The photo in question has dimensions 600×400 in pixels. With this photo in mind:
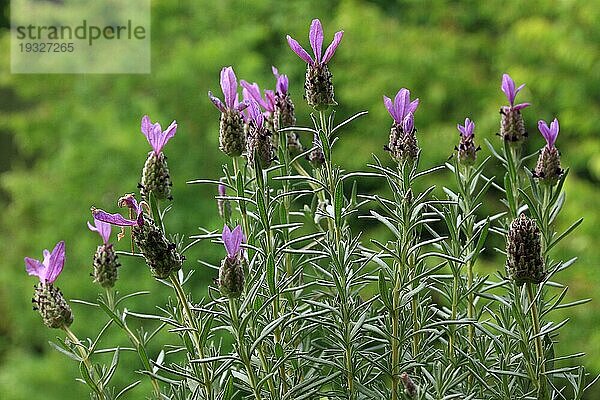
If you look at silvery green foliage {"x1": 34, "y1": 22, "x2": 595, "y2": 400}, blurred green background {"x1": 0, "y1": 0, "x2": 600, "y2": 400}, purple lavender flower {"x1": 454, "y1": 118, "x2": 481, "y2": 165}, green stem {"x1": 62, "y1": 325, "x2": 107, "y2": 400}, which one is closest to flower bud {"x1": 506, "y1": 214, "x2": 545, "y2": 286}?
silvery green foliage {"x1": 34, "y1": 22, "x2": 595, "y2": 400}

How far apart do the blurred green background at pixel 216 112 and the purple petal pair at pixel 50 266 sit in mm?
1714

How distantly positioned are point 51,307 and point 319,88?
0.87ft

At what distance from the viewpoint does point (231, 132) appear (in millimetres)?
643

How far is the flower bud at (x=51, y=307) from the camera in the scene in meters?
0.66

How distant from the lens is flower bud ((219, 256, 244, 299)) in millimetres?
562

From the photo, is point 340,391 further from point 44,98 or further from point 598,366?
point 44,98

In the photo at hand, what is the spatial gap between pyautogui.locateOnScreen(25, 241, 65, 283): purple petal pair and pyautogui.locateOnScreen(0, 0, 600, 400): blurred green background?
1714 mm

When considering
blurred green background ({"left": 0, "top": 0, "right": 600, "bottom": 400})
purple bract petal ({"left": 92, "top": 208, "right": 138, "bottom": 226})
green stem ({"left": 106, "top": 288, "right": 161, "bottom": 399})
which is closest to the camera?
purple bract petal ({"left": 92, "top": 208, "right": 138, "bottom": 226})

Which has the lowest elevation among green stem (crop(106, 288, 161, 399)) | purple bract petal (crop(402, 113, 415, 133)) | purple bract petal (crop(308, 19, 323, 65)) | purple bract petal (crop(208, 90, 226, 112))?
green stem (crop(106, 288, 161, 399))

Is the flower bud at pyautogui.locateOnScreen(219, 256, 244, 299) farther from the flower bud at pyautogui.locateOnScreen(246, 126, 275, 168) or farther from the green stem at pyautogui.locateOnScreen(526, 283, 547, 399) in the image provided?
the green stem at pyautogui.locateOnScreen(526, 283, 547, 399)

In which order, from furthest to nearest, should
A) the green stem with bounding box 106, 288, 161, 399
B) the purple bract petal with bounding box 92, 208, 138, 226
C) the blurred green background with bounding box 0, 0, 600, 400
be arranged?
the blurred green background with bounding box 0, 0, 600, 400 < the green stem with bounding box 106, 288, 161, 399 < the purple bract petal with bounding box 92, 208, 138, 226

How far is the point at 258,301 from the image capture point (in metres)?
0.64

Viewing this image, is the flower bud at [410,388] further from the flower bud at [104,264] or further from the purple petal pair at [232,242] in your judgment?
the flower bud at [104,264]

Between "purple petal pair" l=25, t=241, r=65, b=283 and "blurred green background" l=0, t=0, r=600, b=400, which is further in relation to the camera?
"blurred green background" l=0, t=0, r=600, b=400
